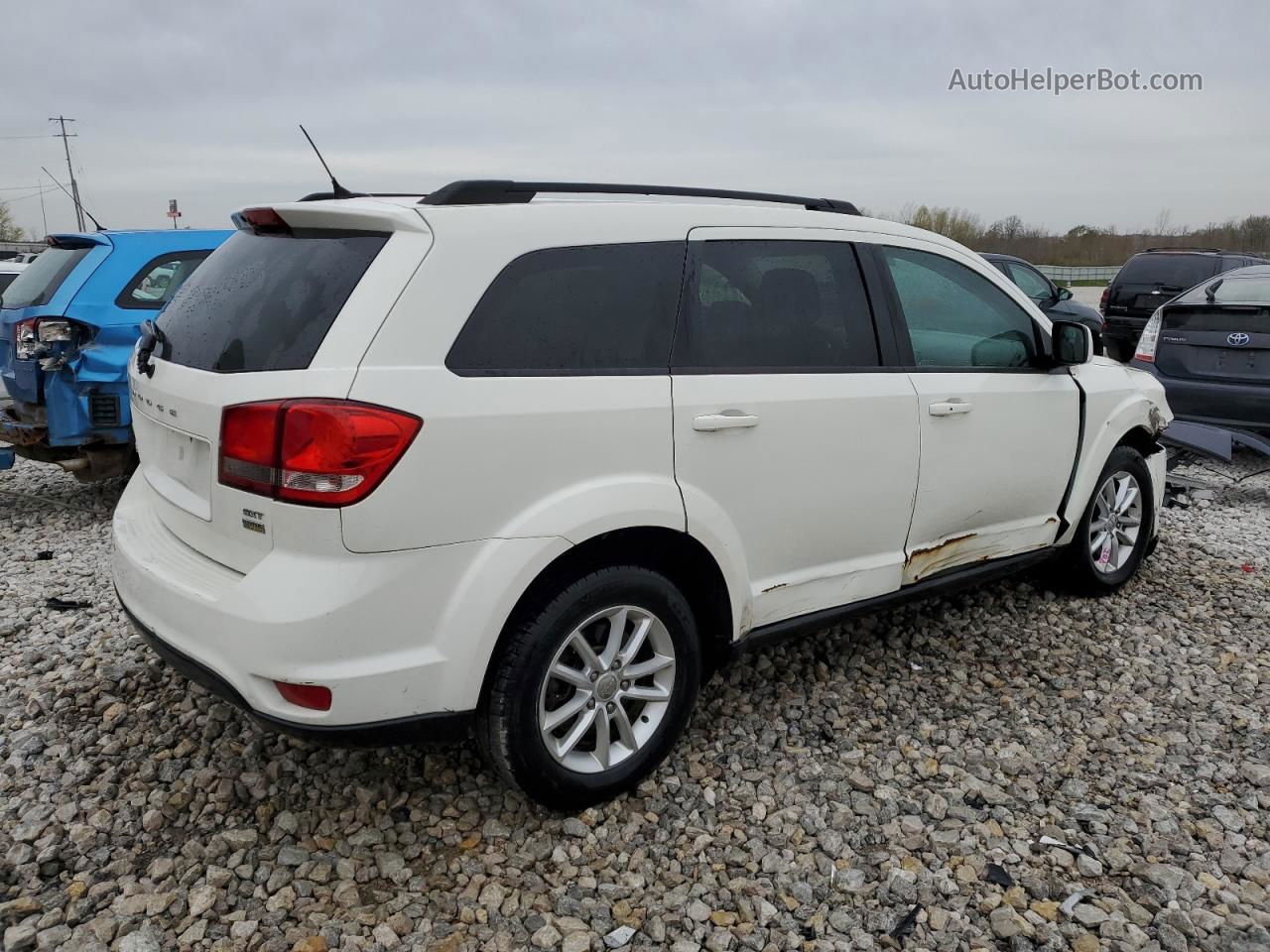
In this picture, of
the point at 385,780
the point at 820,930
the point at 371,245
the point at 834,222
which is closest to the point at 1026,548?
the point at 834,222

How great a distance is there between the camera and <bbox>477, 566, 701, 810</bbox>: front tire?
2.67m

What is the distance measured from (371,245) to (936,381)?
82.6 inches

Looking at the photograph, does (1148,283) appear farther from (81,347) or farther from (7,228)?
(7,228)

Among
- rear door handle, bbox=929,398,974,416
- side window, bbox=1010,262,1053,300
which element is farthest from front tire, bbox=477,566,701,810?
side window, bbox=1010,262,1053,300

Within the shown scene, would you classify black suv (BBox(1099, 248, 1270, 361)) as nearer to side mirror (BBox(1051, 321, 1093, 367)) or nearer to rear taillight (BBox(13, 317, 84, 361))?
side mirror (BBox(1051, 321, 1093, 367))

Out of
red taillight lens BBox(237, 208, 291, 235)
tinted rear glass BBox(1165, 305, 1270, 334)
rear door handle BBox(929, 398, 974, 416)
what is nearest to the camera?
red taillight lens BBox(237, 208, 291, 235)

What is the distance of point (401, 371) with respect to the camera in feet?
7.97

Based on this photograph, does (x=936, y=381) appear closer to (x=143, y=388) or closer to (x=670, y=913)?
(x=670, y=913)

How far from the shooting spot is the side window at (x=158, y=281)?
6.02 metres

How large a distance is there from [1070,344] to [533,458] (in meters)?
2.60

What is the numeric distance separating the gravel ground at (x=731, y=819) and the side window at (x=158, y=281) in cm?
249

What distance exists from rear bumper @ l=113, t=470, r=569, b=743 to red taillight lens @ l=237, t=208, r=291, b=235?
0.98 m

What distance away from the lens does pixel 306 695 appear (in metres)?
2.43

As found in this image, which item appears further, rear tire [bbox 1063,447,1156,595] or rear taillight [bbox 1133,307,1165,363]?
rear taillight [bbox 1133,307,1165,363]
